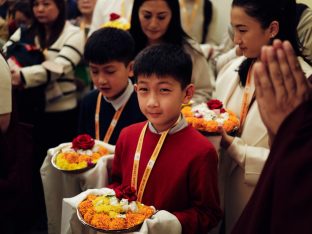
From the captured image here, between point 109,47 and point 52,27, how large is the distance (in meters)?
1.29

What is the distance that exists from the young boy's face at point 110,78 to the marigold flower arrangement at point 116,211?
0.76 m

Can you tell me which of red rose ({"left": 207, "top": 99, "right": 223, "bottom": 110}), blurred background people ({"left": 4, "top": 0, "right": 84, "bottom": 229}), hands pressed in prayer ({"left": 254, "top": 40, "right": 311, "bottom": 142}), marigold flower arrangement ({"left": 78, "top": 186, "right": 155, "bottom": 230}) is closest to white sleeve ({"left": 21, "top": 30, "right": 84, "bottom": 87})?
blurred background people ({"left": 4, "top": 0, "right": 84, "bottom": 229})

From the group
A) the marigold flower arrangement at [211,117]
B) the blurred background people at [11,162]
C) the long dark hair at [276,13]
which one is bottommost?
the blurred background people at [11,162]

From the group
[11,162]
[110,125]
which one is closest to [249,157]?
[110,125]

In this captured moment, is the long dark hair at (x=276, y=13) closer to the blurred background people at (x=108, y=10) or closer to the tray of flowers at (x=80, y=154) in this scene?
the tray of flowers at (x=80, y=154)

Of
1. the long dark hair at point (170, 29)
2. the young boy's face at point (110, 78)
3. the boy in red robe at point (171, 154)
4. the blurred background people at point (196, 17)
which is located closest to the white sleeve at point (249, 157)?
the boy in red robe at point (171, 154)

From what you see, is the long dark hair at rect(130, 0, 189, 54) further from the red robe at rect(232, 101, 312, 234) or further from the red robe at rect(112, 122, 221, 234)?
the red robe at rect(232, 101, 312, 234)

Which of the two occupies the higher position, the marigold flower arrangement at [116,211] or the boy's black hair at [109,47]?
the boy's black hair at [109,47]

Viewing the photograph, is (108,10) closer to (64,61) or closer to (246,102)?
(64,61)

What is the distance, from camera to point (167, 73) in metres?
1.79

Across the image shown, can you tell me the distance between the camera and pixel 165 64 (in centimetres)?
180

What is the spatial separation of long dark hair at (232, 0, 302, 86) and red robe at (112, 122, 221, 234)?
0.72 meters

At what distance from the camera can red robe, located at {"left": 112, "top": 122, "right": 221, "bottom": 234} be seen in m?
1.72

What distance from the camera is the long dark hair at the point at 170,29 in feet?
9.41
